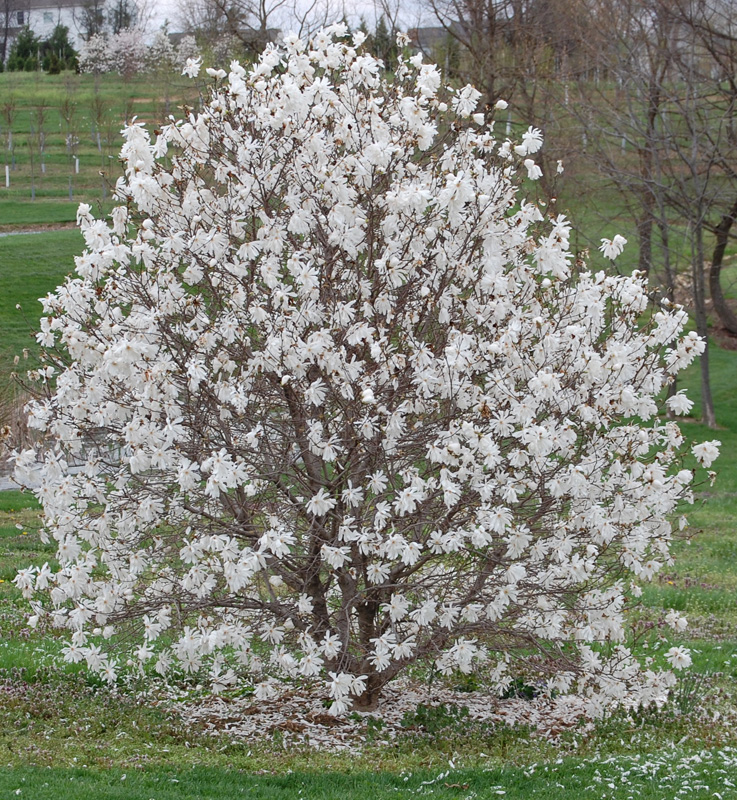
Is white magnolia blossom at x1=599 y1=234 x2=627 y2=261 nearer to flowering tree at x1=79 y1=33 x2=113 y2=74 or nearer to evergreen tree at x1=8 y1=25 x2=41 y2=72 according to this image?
flowering tree at x1=79 y1=33 x2=113 y2=74

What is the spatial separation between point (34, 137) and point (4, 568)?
136 ft

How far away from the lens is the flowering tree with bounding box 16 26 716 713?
5.82 meters

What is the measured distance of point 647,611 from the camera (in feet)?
32.4

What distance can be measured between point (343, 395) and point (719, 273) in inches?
955

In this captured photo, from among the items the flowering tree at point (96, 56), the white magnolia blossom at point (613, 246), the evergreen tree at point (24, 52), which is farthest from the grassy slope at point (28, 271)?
the evergreen tree at point (24, 52)

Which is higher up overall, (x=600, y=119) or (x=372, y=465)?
(x=600, y=119)

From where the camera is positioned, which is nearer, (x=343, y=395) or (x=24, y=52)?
(x=343, y=395)

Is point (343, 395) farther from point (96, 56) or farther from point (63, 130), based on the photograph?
point (96, 56)

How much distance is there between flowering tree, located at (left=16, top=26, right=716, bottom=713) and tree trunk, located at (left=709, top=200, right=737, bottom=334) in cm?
1837

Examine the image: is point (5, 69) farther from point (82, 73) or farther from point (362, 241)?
point (362, 241)

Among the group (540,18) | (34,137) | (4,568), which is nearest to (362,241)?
(4,568)

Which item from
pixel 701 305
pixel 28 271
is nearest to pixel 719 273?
pixel 701 305

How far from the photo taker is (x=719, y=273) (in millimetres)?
27562

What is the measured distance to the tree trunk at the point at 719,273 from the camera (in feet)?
81.1
